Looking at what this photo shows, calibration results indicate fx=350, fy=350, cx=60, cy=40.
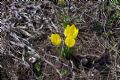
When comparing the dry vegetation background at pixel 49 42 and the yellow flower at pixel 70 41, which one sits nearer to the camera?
the yellow flower at pixel 70 41

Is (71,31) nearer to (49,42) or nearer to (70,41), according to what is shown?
(70,41)

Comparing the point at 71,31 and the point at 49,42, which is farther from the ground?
the point at 71,31

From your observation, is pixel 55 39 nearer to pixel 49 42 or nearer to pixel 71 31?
pixel 71 31

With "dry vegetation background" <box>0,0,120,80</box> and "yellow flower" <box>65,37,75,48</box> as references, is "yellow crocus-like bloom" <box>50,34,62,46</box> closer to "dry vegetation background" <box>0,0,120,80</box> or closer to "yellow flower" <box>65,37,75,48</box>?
"yellow flower" <box>65,37,75,48</box>

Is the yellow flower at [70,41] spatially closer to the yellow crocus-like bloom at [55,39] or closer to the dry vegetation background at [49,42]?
the yellow crocus-like bloom at [55,39]

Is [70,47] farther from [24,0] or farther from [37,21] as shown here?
[24,0]

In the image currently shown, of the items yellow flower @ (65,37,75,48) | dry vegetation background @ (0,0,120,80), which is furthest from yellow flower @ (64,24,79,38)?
dry vegetation background @ (0,0,120,80)

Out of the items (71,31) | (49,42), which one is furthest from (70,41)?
(49,42)

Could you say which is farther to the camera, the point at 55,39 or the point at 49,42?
the point at 49,42

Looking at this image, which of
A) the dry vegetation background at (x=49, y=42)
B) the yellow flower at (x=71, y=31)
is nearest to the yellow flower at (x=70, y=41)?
the yellow flower at (x=71, y=31)
